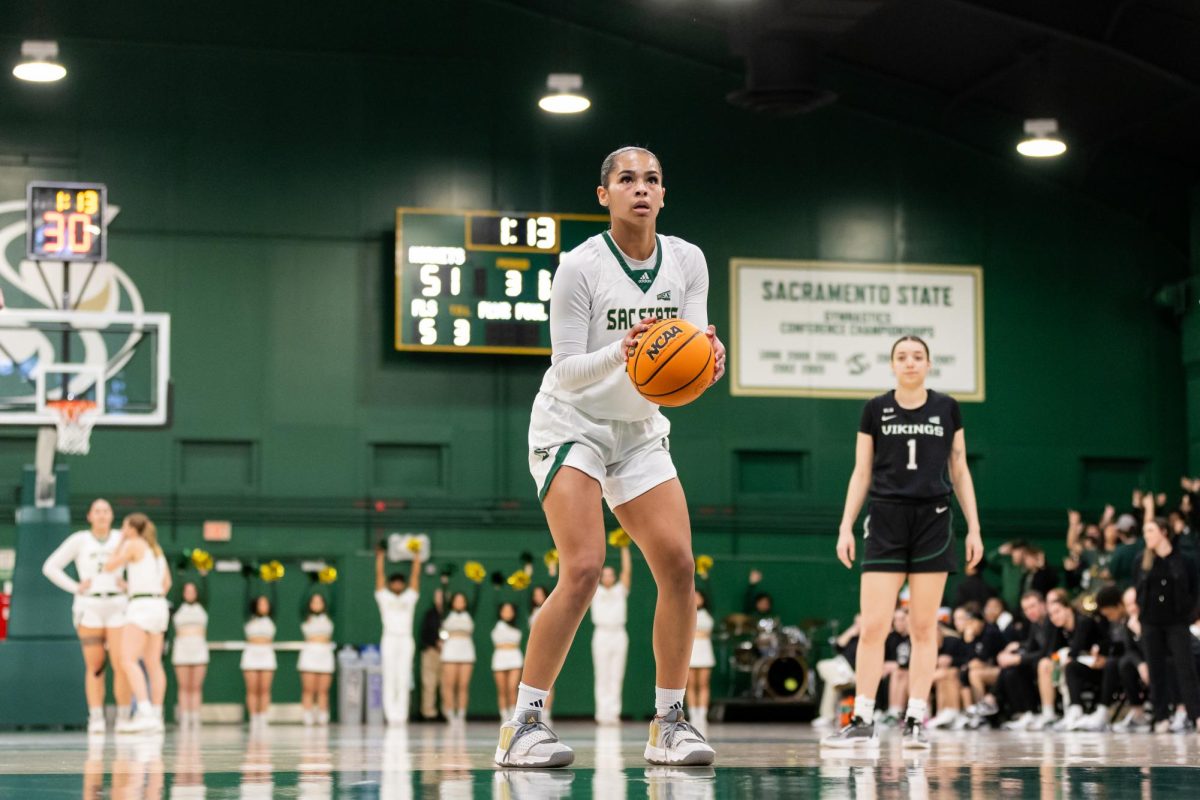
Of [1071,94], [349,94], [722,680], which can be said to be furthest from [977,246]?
[349,94]

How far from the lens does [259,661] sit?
20078 mm

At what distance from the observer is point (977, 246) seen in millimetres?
23406

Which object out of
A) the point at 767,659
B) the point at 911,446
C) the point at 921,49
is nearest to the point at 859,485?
the point at 911,446

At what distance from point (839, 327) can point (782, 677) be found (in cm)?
486

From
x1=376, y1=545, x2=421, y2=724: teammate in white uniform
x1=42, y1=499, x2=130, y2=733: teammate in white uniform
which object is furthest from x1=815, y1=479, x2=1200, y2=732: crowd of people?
x1=42, y1=499, x2=130, y2=733: teammate in white uniform

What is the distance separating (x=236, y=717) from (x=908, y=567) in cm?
1358

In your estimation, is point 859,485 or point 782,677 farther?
point 782,677

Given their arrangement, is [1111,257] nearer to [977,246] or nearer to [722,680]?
[977,246]

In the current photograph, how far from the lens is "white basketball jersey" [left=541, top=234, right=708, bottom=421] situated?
601cm

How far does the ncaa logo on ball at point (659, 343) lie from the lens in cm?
554

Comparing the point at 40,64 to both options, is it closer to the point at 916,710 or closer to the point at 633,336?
the point at 916,710

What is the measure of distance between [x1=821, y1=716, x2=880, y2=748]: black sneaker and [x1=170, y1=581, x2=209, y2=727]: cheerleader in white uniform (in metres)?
12.5

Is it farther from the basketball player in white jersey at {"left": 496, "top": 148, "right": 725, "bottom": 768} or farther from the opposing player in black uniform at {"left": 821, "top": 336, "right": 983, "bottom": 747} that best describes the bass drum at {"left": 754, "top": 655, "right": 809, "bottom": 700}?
the basketball player in white jersey at {"left": 496, "top": 148, "right": 725, "bottom": 768}

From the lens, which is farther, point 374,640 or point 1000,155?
point 1000,155
